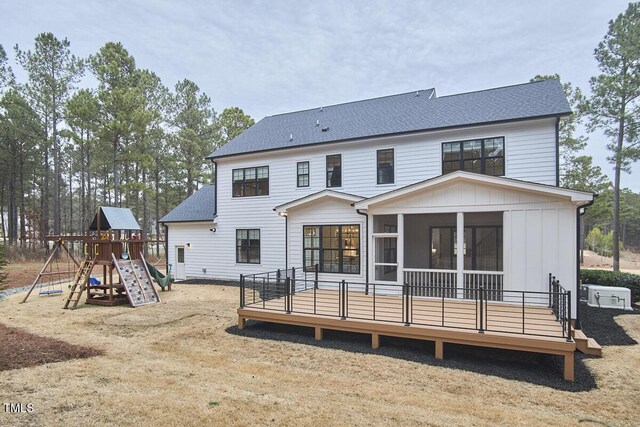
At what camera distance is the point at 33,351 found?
683cm

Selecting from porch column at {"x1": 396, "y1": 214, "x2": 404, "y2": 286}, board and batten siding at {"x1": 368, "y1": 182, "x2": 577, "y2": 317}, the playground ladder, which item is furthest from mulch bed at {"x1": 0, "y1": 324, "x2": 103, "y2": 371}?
Answer: board and batten siding at {"x1": 368, "y1": 182, "x2": 577, "y2": 317}

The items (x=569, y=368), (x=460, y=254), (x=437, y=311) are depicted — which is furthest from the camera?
(x=460, y=254)

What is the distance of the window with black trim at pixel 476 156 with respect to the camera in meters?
11.5

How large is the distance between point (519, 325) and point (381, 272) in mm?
5125

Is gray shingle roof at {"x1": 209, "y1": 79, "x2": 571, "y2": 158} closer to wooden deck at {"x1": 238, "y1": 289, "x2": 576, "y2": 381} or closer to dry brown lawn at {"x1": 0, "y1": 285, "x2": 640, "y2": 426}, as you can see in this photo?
wooden deck at {"x1": 238, "y1": 289, "x2": 576, "y2": 381}

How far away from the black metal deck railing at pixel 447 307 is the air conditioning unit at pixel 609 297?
173 inches

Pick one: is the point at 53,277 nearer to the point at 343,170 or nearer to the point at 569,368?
the point at 343,170

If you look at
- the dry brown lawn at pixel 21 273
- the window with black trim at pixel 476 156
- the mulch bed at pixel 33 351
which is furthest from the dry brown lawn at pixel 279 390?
the dry brown lawn at pixel 21 273

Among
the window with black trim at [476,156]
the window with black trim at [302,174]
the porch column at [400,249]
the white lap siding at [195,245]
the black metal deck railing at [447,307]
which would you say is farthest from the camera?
the white lap siding at [195,245]

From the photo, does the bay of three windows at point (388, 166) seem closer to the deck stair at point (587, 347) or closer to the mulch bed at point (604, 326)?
the mulch bed at point (604, 326)

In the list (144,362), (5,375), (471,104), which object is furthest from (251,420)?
(471,104)

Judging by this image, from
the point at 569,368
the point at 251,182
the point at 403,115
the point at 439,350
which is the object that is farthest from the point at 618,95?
the point at 439,350

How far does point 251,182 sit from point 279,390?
40.0ft

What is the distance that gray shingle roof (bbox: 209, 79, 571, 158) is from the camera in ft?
38.7
